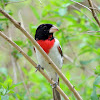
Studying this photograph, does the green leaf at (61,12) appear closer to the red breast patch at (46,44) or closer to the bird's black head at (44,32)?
the bird's black head at (44,32)

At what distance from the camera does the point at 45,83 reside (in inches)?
126

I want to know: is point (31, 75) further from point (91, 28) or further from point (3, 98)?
point (3, 98)

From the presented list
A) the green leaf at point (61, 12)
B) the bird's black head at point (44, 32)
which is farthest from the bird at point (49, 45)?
the green leaf at point (61, 12)

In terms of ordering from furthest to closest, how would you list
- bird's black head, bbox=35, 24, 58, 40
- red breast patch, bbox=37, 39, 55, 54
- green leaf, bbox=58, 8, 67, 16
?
green leaf, bbox=58, 8, 67, 16 < bird's black head, bbox=35, 24, 58, 40 < red breast patch, bbox=37, 39, 55, 54

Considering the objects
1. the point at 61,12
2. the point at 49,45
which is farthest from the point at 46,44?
the point at 61,12

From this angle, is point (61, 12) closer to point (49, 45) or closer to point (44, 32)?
point (44, 32)

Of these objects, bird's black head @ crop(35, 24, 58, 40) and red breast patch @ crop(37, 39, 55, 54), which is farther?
bird's black head @ crop(35, 24, 58, 40)

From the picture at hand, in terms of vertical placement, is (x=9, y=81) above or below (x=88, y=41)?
above

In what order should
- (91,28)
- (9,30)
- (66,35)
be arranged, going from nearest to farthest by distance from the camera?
Answer: (9,30), (91,28), (66,35)

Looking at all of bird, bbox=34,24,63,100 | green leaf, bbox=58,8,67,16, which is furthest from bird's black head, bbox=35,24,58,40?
green leaf, bbox=58,8,67,16

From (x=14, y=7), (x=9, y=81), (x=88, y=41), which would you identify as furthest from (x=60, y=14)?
(x=9, y=81)

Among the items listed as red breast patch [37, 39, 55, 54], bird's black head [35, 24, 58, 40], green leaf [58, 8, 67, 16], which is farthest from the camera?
green leaf [58, 8, 67, 16]

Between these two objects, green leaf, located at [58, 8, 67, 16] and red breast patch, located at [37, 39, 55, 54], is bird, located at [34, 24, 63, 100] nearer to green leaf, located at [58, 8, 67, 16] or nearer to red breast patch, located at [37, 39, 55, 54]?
red breast patch, located at [37, 39, 55, 54]

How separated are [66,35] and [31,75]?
831 millimetres
